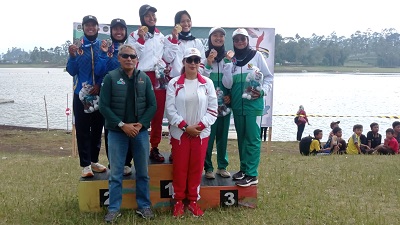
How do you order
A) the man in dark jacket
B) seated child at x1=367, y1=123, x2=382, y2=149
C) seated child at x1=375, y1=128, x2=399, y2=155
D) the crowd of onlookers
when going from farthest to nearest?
1. seated child at x1=367, y1=123, x2=382, y2=149
2. the crowd of onlookers
3. seated child at x1=375, y1=128, x2=399, y2=155
4. the man in dark jacket

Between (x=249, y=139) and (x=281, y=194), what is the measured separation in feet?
3.91

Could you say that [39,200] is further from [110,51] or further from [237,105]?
[237,105]

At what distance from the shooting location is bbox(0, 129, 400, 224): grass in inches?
209

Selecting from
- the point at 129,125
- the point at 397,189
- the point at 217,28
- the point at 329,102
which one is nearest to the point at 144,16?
the point at 217,28

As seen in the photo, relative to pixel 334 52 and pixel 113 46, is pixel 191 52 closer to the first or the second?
pixel 113 46

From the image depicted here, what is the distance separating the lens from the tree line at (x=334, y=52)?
9850 centimetres

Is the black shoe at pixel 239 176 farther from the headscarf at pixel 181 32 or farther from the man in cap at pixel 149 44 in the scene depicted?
the headscarf at pixel 181 32

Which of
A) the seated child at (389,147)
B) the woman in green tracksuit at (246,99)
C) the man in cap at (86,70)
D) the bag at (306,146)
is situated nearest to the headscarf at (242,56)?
the woman in green tracksuit at (246,99)

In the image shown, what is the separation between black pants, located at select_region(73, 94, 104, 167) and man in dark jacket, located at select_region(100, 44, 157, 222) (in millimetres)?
553

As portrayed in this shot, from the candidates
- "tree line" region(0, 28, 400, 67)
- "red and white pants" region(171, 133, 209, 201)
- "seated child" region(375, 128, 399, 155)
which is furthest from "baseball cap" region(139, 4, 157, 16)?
"tree line" region(0, 28, 400, 67)

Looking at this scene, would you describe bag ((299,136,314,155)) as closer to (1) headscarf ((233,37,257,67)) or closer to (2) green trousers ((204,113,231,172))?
(2) green trousers ((204,113,231,172))

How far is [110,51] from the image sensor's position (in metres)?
5.29

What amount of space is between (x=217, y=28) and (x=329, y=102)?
35.5 m

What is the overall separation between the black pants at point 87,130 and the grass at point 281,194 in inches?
27.9
